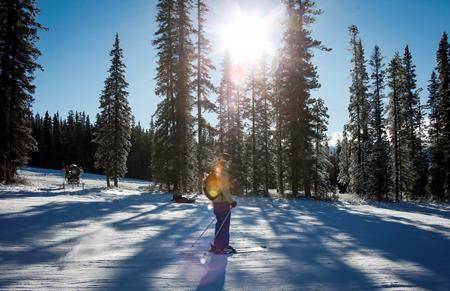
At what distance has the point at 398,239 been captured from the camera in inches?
378

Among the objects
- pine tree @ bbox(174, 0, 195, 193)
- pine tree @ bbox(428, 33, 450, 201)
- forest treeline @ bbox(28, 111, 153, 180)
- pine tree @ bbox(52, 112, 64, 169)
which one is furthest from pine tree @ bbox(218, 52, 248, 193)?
pine tree @ bbox(52, 112, 64, 169)

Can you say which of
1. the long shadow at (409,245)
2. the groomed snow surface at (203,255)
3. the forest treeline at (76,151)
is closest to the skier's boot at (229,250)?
the groomed snow surface at (203,255)

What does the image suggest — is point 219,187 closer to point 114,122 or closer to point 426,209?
point 426,209

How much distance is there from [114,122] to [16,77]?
17415 mm

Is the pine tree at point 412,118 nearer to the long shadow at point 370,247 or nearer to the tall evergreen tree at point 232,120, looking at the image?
the tall evergreen tree at point 232,120

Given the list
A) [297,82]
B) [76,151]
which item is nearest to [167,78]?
[297,82]

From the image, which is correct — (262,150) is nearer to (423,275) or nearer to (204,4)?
(204,4)

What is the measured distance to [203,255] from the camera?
7.52 meters

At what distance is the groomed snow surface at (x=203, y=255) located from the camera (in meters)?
5.65

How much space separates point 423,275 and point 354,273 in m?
1.13

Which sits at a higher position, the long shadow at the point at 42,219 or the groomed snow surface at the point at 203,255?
the long shadow at the point at 42,219

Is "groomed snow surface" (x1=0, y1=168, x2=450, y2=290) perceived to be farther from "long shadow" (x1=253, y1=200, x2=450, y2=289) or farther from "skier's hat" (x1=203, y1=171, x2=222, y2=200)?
"skier's hat" (x1=203, y1=171, x2=222, y2=200)

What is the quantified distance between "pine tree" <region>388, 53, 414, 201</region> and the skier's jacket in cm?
3182

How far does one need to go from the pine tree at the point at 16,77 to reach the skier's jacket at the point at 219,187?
2181 centimetres
